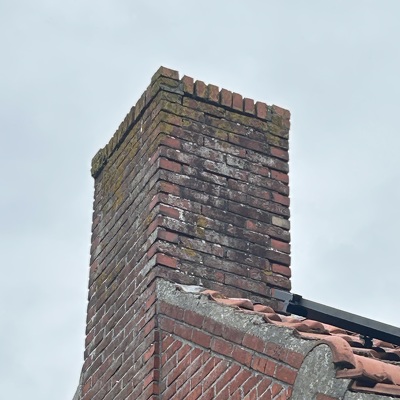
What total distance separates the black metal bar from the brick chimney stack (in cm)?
99

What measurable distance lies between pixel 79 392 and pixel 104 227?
4.05 feet

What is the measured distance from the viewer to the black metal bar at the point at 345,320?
5551 mm

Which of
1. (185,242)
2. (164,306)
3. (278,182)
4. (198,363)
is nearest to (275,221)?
(278,182)

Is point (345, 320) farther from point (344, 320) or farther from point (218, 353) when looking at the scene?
point (218, 353)

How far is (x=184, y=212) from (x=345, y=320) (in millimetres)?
1713

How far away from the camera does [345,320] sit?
562 centimetres

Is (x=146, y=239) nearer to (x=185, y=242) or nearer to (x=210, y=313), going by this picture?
(x=185, y=242)

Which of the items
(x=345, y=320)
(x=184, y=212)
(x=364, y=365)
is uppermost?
(x=184, y=212)

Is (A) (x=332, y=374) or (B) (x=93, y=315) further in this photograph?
(B) (x=93, y=315)

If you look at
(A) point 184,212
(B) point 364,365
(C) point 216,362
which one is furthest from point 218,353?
(A) point 184,212

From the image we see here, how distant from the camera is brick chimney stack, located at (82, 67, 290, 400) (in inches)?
269

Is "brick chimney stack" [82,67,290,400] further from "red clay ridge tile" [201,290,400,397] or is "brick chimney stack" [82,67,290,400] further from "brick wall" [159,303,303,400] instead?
"red clay ridge tile" [201,290,400,397]

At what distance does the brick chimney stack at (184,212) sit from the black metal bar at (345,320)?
0.99 m

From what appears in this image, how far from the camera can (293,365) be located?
4.88 metres
